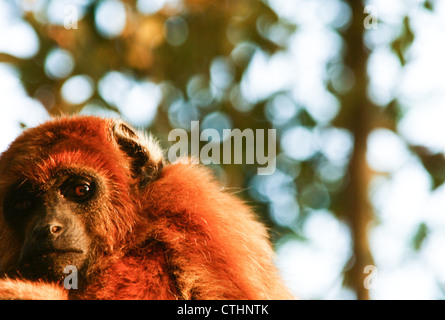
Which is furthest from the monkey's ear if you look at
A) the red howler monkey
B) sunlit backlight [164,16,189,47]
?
sunlit backlight [164,16,189,47]

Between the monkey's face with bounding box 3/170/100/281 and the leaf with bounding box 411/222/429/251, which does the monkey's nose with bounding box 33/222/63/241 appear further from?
the leaf with bounding box 411/222/429/251

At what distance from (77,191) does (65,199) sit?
0.11m

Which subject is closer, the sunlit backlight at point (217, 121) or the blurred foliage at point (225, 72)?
the blurred foliage at point (225, 72)

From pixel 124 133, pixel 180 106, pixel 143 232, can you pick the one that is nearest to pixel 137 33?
pixel 180 106

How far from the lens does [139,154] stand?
4461 mm

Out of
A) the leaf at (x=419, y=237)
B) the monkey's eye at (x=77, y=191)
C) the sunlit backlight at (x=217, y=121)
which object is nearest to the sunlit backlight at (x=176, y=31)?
the sunlit backlight at (x=217, y=121)

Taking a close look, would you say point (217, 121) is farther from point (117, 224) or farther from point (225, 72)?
point (117, 224)

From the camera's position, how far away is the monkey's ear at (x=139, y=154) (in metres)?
4.38

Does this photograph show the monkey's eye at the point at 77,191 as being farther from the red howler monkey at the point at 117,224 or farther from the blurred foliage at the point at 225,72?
the blurred foliage at the point at 225,72

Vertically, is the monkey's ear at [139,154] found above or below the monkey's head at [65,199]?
above

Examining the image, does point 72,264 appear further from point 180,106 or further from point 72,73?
point 180,106

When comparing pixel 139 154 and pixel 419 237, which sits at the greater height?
pixel 419 237

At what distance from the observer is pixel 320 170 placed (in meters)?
9.87

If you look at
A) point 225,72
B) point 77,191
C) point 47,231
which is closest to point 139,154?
point 77,191
